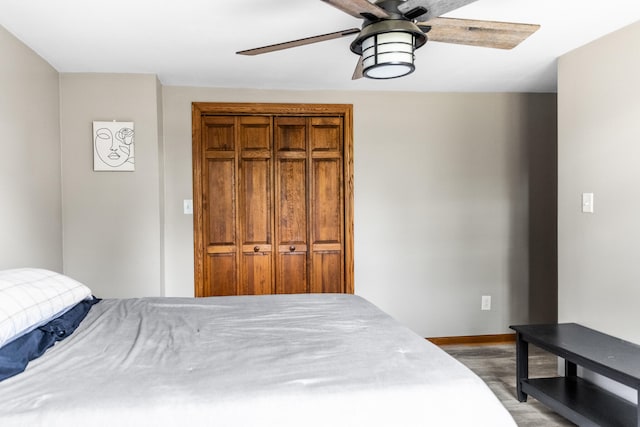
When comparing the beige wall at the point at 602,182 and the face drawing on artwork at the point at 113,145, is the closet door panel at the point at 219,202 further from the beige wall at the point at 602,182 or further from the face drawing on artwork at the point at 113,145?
the beige wall at the point at 602,182

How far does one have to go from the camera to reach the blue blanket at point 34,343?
54.5 inches

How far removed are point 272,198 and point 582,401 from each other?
8.51 ft

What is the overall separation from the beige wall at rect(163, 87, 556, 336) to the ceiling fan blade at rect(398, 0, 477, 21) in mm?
2233

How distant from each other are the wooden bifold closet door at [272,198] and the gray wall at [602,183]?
65.4 inches

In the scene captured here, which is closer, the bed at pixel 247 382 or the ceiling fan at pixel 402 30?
the bed at pixel 247 382

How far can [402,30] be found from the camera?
5.85 feet

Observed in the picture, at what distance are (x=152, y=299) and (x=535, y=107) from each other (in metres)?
3.63

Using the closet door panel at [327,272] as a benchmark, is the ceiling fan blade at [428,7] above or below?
above

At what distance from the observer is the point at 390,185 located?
13.4 feet

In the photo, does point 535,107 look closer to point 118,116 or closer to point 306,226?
point 306,226

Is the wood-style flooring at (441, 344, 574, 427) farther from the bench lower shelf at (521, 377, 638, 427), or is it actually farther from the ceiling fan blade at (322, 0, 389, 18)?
the ceiling fan blade at (322, 0, 389, 18)

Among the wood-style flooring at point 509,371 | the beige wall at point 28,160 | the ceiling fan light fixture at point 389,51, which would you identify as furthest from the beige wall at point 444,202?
the ceiling fan light fixture at point 389,51

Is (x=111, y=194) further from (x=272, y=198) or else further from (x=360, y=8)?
(x=360, y=8)

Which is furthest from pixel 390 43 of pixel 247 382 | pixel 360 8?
pixel 247 382
